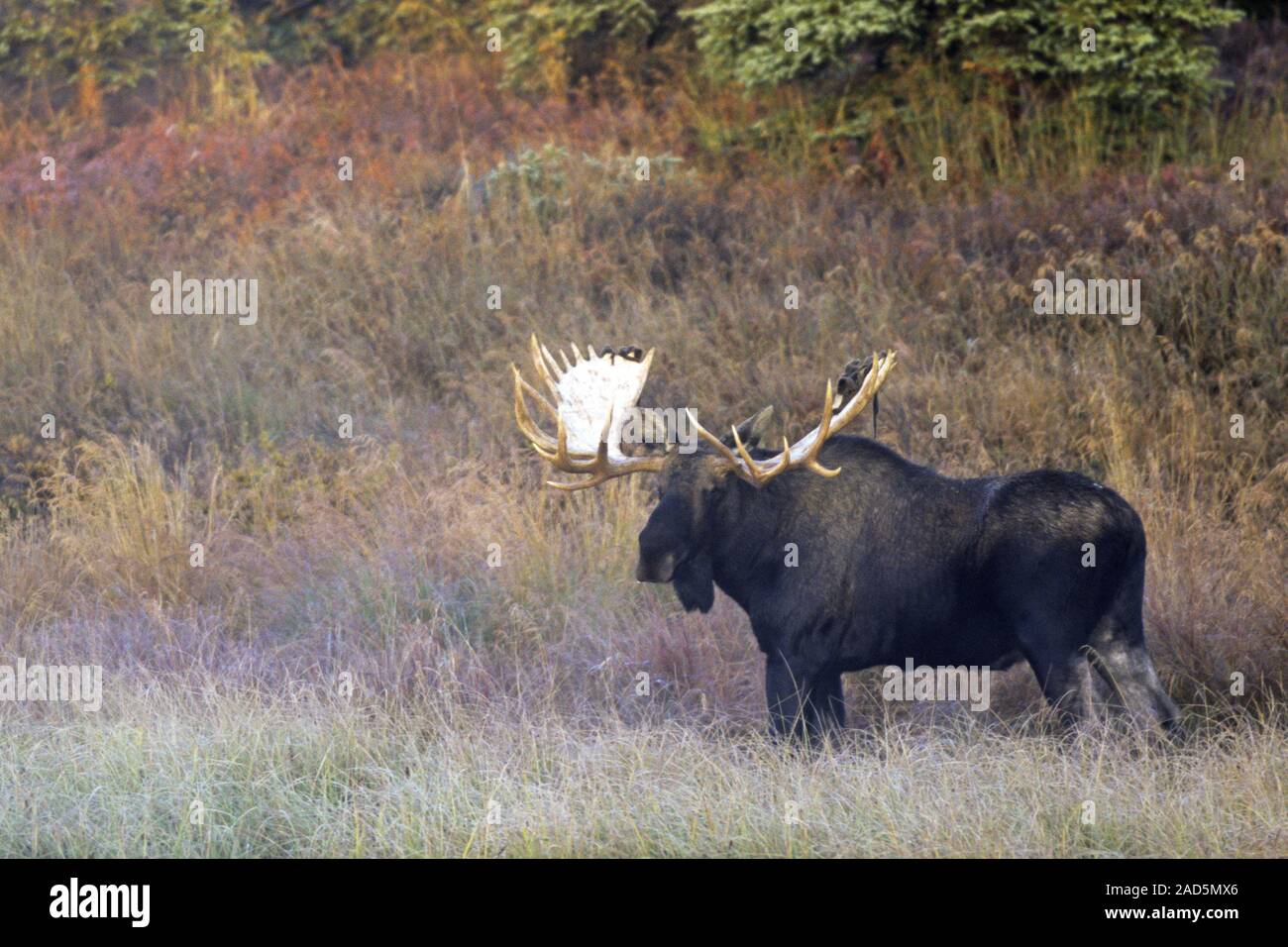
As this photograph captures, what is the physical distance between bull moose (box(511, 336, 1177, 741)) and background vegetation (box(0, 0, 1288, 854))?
1.17 feet

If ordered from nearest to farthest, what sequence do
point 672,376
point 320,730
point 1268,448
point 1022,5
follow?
point 320,730, point 1268,448, point 672,376, point 1022,5

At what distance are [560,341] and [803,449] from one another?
479 cm

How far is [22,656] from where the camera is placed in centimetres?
784

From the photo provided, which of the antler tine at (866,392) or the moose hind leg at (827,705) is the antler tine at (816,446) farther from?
the moose hind leg at (827,705)

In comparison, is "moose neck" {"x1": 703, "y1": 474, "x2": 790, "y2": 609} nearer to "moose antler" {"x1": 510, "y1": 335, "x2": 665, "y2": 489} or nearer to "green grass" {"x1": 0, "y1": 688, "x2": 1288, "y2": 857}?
"moose antler" {"x1": 510, "y1": 335, "x2": 665, "y2": 489}

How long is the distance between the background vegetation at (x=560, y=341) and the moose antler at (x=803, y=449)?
3.70ft

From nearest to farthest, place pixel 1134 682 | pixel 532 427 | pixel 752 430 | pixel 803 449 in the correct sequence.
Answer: pixel 1134 682, pixel 803 449, pixel 752 430, pixel 532 427

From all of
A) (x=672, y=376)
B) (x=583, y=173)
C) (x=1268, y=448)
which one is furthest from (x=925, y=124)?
(x=1268, y=448)

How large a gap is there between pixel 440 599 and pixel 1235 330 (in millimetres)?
5349

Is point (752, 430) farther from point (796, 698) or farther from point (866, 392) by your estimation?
point (796, 698)

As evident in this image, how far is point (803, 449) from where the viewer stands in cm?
641

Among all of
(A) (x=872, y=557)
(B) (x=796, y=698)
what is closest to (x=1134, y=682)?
(A) (x=872, y=557)

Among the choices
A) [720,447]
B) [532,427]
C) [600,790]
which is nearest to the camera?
[600,790]

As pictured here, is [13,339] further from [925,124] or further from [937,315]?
[925,124]
